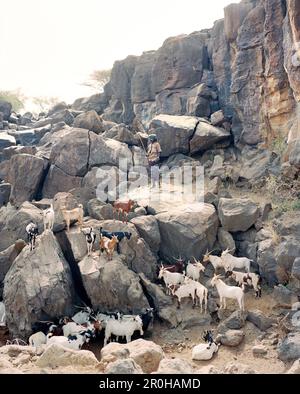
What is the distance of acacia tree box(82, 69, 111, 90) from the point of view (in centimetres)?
3997

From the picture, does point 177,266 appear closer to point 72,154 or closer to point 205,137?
point 72,154

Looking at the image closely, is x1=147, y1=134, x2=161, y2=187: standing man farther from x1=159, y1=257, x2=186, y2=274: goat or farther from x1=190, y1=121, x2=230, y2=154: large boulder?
x1=159, y1=257, x2=186, y2=274: goat

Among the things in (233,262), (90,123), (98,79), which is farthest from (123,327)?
(98,79)

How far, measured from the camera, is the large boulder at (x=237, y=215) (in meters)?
14.2

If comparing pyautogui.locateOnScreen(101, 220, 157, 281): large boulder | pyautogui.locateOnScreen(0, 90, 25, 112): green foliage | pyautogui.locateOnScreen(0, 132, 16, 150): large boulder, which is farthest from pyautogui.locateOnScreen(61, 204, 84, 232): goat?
pyautogui.locateOnScreen(0, 90, 25, 112): green foliage

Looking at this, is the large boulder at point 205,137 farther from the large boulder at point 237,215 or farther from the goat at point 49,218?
the goat at point 49,218

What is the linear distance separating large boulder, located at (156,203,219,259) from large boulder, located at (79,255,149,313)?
229 cm

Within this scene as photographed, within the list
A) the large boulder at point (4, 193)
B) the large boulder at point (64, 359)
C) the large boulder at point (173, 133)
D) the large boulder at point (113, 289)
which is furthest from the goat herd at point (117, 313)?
the large boulder at point (173, 133)

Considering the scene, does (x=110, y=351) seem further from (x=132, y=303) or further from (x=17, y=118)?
(x=17, y=118)

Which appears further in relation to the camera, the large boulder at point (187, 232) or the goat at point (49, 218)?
the large boulder at point (187, 232)

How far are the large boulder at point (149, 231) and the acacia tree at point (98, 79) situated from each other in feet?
94.8

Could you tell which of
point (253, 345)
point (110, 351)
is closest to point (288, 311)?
point (253, 345)

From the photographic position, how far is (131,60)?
91.4 feet

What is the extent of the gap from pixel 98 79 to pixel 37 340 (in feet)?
110
